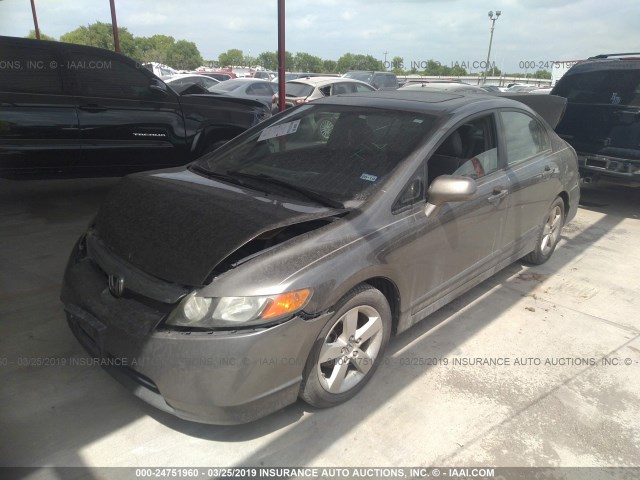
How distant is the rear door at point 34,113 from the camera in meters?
4.70

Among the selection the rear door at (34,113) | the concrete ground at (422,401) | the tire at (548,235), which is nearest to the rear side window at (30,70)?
the rear door at (34,113)

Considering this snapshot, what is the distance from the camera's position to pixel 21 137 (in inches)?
188

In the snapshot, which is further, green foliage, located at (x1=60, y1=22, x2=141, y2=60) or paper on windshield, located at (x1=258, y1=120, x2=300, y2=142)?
green foliage, located at (x1=60, y1=22, x2=141, y2=60)

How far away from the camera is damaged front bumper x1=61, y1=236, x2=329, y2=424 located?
2012mm

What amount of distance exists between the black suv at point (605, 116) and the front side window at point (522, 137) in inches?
103

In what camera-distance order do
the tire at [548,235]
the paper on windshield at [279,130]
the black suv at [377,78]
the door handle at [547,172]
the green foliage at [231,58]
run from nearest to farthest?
the paper on windshield at [279,130] < the door handle at [547,172] < the tire at [548,235] < the black suv at [377,78] < the green foliage at [231,58]

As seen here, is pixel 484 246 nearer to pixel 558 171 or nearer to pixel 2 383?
pixel 558 171

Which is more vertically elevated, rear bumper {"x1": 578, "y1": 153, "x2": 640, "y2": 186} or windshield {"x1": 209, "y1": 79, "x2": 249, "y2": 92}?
windshield {"x1": 209, "y1": 79, "x2": 249, "y2": 92}

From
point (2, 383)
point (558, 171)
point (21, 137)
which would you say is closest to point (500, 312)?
point (558, 171)

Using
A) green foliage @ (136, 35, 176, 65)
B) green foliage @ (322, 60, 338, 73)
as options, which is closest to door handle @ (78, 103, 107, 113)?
green foliage @ (322, 60, 338, 73)

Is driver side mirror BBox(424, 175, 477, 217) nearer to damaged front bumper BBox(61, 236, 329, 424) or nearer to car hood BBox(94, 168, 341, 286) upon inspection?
car hood BBox(94, 168, 341, 286)

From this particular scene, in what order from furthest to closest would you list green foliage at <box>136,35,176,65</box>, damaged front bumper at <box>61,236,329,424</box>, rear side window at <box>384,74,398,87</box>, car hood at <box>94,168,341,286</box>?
1. green foliage at <box>136,35,176,65</box>
2. rear side window at <box>384,74,398,87</box>
3. car hood at <box>94,168,341,286</box>
4. damaged front bumper at <box>61,236,329,424</box>

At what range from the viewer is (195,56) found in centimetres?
11088

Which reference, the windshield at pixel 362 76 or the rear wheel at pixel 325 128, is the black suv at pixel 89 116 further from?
the windshield at pixel 362 76
